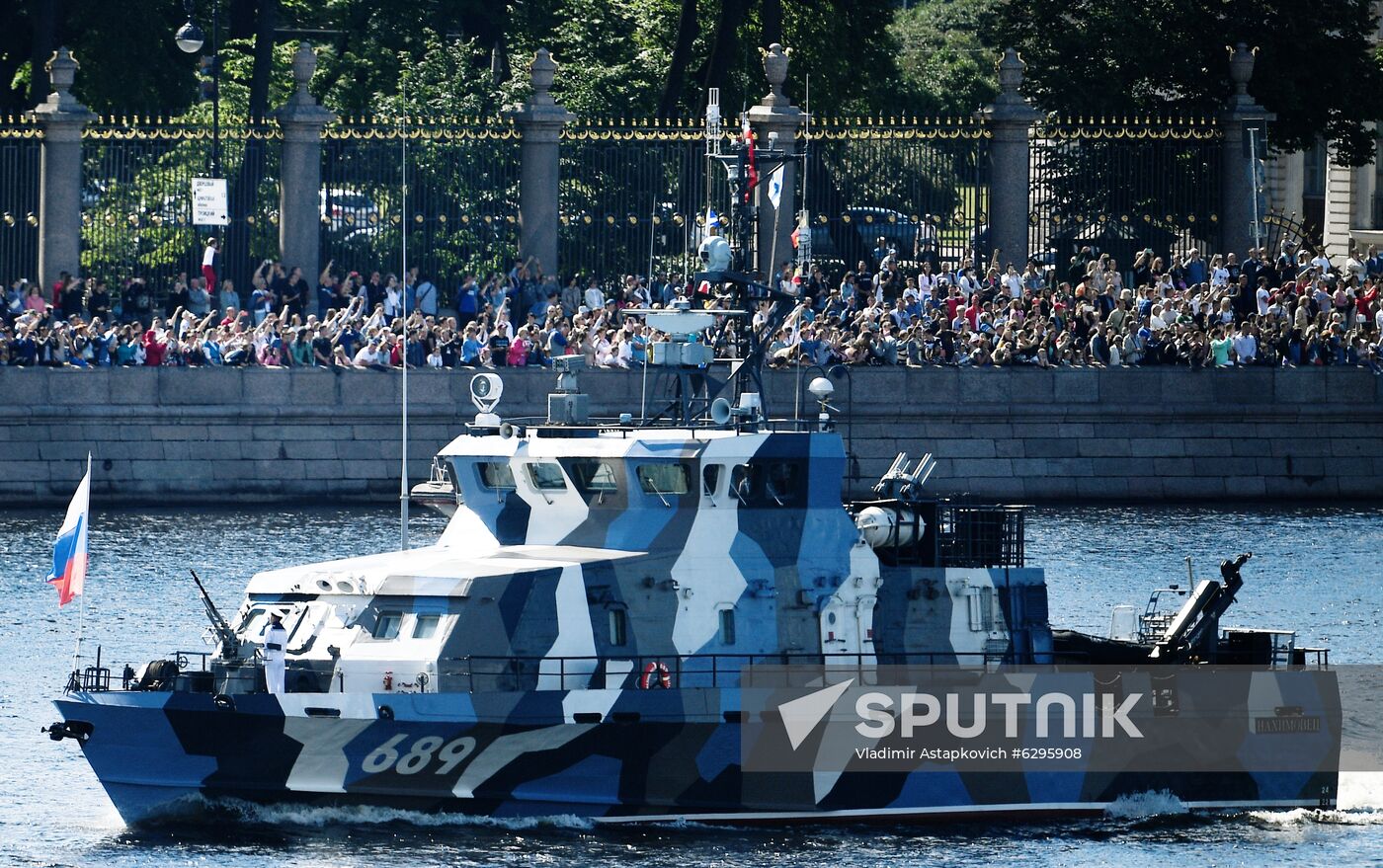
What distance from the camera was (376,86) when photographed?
63.5 meters

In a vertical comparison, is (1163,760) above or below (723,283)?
below

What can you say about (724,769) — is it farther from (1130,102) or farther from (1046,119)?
(1130,102)

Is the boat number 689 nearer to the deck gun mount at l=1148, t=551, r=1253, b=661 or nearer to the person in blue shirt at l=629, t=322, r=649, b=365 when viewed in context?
the deck gun mount at l=1148, t=551, r=1253, b=661

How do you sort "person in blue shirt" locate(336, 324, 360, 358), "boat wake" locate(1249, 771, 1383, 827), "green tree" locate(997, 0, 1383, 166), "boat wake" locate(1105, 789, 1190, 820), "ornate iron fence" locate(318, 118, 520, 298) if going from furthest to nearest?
"green tree" locate(997, 0, 1383, 166)
"ornate iron fence" locate(318, 118, 520, 298)
"person in blue shirt" locate(336, 324, 360, 358)
"boat wake" locate(1249, 771, 1383, 827)
"boat wake" locate(1105, 789, 1190, 820)

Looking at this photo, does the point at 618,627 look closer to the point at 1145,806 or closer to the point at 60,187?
the point at 1145,806

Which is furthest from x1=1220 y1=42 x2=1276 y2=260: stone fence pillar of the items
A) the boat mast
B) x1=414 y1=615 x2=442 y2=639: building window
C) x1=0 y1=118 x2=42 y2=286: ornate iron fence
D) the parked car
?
x1=414 y1=615 x2=442 y2=639: building window

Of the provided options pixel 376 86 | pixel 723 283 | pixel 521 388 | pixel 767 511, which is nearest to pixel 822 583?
pixel 767 511

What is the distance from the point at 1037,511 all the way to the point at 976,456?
5.63 ft

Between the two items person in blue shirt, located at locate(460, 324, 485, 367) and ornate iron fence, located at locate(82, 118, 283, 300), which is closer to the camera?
person in blue shirt, located at locate(460, 324, 485, 367)

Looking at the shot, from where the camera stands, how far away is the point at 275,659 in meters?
27.2

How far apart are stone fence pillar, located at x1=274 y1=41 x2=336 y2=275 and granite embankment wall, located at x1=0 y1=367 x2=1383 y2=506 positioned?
4.20m

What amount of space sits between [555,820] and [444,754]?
141cm

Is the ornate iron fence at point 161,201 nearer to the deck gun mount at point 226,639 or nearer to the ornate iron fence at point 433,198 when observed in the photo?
the ornate iron fence at point 433,198

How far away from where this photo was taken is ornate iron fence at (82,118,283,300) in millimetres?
50938
